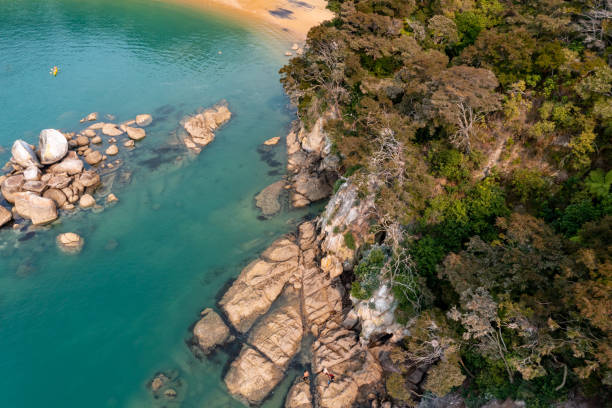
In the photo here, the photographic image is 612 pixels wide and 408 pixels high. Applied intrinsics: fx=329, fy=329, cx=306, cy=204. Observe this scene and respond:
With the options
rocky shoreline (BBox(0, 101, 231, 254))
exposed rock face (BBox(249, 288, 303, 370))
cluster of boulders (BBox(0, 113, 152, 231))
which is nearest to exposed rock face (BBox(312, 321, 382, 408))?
exposed rock face (BBox(249, 288, 303, 370))

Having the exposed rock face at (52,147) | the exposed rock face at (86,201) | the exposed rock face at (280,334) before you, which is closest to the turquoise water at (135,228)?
the exposed rock face at (86,201)

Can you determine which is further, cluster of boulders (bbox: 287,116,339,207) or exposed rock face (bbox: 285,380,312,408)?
cluster of boulders (bbox: 287,116,339,207)

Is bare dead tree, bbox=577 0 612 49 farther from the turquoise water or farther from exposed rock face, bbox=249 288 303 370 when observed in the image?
exposed rock face, bbox=249 288 303 370

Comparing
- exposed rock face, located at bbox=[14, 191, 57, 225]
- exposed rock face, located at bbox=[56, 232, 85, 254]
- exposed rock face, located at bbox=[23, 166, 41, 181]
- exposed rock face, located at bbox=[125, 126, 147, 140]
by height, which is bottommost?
exposed rock face, located at bbox=[56, 232, 85, 254]

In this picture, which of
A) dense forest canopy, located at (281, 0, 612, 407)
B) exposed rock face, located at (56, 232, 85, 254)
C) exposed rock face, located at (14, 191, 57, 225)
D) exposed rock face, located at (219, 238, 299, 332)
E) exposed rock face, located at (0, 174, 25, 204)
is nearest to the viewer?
dense forest canopy, located at (281, 0, 612, 407)

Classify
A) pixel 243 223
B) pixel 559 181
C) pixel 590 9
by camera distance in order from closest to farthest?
1. pixel 559 181
2. pixel 590 9
3. pixel 243 223

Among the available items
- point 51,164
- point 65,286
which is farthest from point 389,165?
point 51,164

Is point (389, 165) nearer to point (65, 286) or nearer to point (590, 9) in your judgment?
point (590, 9)
